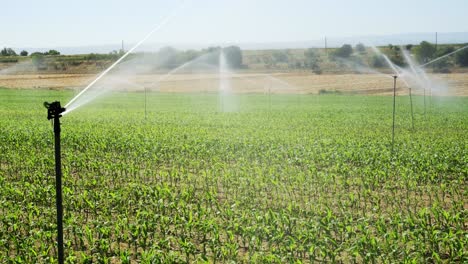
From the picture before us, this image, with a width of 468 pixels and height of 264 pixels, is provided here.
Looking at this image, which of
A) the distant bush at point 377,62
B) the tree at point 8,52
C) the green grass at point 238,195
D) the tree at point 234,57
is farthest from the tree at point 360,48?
the green grass at point 238,195

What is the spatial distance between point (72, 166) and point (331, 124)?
14.0 metres

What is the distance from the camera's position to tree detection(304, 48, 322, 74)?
81688 mm

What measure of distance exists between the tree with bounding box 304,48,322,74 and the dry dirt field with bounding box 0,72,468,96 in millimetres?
5866

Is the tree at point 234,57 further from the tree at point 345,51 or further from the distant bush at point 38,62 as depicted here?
the distant bush at point 38,62

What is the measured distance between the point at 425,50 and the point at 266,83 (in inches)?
1022

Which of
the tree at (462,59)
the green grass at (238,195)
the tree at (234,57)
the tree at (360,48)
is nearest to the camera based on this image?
the green grass at (238,195)

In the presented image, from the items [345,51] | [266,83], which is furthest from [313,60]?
[266,83]

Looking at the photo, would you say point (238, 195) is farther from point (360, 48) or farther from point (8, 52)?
point (8, 52)

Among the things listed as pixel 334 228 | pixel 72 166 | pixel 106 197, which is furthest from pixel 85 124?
pixel 334 228

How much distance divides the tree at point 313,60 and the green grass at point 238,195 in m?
60.4

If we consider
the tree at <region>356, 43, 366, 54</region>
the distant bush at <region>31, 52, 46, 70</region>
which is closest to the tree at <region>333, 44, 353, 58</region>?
the tree at <region>356, 43, 366, 54</region>

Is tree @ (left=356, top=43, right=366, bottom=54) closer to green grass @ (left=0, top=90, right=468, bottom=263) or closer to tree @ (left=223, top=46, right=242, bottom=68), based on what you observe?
tree @ (left=223, top=46, right=242, bottom=68)

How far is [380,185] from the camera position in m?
11.9

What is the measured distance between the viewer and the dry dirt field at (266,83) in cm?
5662
